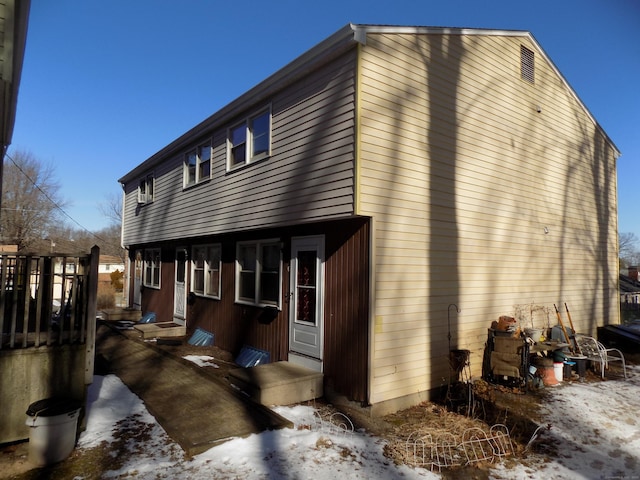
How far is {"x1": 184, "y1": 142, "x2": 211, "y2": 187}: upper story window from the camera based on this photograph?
10.4 meters

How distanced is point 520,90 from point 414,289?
5.26 m

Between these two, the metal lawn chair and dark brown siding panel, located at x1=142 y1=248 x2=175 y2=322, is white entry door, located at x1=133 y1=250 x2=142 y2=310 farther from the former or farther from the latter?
the metal lawn chair

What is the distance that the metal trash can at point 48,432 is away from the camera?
3.97m

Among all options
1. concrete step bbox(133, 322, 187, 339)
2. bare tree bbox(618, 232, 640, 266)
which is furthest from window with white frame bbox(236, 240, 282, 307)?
bare tree bbox(618, 232, 640, 266)

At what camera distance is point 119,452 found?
14.0 feet

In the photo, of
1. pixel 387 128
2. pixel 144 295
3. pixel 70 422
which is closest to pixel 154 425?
pixel 70 422

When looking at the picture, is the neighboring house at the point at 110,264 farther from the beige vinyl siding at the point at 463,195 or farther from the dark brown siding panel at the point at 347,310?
the beige vinyl siding at the point at 463,195

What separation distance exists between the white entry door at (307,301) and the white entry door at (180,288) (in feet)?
19.2

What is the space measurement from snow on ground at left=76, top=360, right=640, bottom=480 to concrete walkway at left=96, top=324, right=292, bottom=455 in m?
0.15

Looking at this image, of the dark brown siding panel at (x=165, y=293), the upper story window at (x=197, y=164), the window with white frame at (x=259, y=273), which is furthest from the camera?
the dark brown siding panel at (x=165, y=293)

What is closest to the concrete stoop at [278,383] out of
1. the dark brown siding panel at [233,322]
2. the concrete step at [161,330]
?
the dark brown siding panel at [233,322]

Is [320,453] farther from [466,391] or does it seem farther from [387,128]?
[387,128]

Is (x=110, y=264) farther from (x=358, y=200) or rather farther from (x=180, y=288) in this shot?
(x=358, y=200)

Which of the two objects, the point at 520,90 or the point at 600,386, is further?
the point at 520,90
